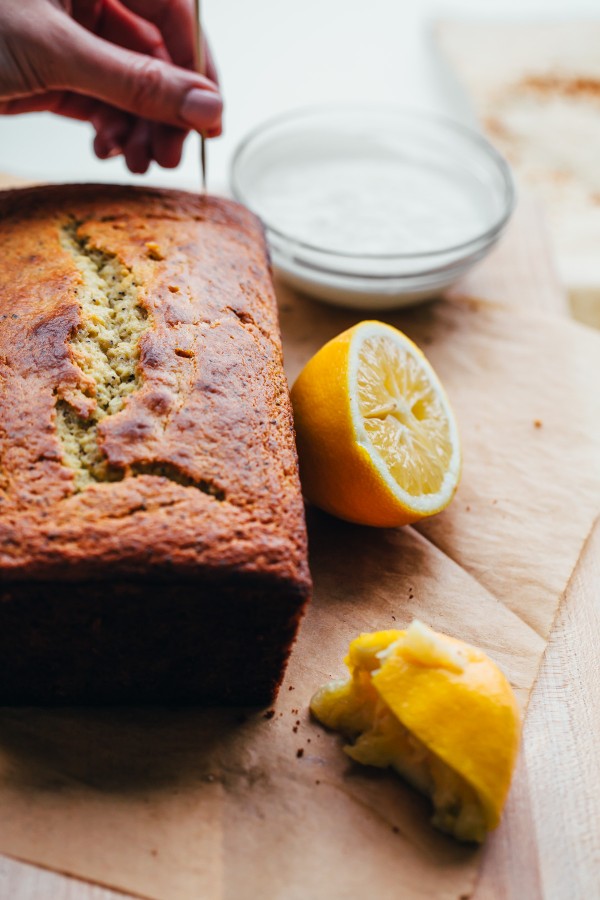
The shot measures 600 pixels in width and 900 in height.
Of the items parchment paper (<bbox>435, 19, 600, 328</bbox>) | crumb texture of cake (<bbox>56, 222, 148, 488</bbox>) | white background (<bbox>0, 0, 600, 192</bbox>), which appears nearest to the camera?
crumb texture of cake (<bbox>56, 222, 148, 488</bbox>)

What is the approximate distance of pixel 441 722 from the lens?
5.17ft

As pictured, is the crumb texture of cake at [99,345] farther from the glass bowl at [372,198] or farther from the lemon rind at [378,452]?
the glass bowl at [372,198]

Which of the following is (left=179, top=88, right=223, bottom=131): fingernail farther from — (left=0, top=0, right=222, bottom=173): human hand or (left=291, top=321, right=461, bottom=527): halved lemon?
(left=291, top=321, right=461, bottom=527): halved lemon

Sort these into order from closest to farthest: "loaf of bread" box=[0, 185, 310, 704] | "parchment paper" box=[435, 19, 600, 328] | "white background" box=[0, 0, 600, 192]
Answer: "loaf of bread" box=[0, 185, 310, 704] < "parchment paper" box=[435, 19, 600, 328] < "white background" box=[0, 0, 600, 192]

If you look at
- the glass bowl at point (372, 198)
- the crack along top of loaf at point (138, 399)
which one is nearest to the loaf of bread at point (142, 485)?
the crack along top of loaf at point (138, 399)

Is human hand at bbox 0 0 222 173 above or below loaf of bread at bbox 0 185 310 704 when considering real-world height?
above

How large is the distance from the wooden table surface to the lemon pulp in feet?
1.53

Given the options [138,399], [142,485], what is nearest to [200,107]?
[138,399]

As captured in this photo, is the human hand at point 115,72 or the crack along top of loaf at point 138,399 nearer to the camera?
the crack along top of loaf at point 138,399

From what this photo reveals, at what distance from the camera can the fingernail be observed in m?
2.28

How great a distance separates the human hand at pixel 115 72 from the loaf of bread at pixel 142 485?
1.47ft

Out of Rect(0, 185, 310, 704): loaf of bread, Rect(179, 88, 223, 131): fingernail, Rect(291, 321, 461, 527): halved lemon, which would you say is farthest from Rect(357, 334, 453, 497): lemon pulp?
Rect(179, 88, 223, 131): fingernail

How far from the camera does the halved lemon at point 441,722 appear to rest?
1568mm

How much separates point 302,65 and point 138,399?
297cm
